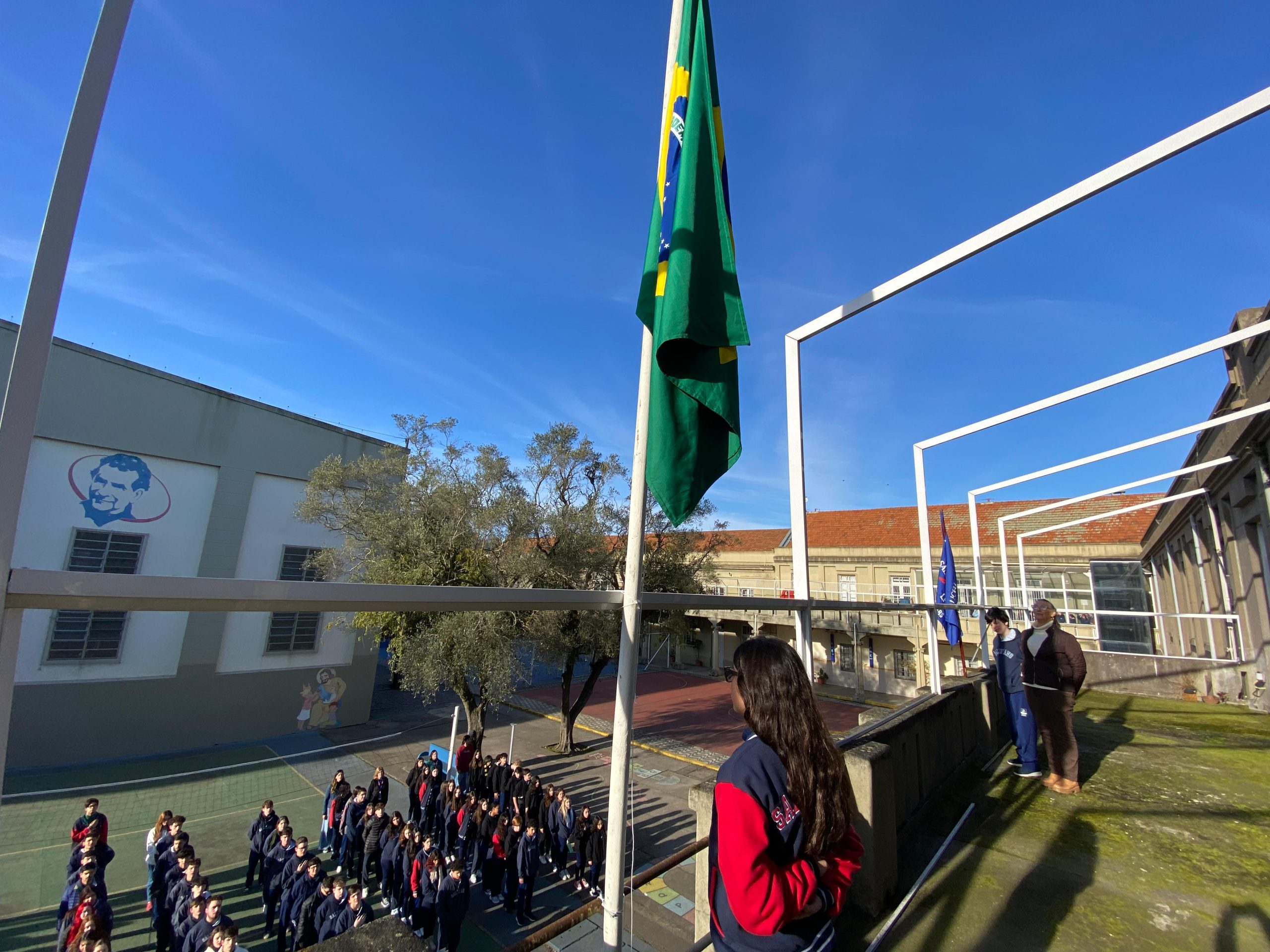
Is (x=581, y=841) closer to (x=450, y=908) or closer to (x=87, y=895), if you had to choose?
(x=450, y=908)

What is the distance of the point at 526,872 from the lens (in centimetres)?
826

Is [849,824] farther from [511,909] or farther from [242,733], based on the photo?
[242,733]

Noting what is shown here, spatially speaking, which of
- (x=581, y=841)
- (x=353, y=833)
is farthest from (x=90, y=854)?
(x=581, y=841)

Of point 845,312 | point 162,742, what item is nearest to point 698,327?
point 845,312

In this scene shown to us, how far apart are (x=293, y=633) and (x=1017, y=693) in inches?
752

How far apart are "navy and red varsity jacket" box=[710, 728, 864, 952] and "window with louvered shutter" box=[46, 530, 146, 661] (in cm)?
1767

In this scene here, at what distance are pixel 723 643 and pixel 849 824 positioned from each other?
33.3m

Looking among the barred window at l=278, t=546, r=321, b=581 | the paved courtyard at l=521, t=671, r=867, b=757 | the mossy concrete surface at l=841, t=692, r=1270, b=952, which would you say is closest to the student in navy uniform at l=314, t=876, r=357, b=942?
the mossy concrete surface at l=841, t=692, r=1270, b=952

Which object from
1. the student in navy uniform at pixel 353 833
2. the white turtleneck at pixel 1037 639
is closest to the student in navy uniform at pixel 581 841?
the student in navy uniform at pixel 353 833

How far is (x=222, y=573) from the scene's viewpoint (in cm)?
1551

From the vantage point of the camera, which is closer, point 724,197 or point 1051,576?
point 724,197

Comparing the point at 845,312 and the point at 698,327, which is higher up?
the point at 845,312

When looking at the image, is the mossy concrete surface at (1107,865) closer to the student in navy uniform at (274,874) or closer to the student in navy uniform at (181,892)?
the student in navy uniform at (181,892)

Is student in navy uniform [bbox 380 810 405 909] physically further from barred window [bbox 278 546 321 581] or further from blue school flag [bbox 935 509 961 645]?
barred window [bbox 278 546 321 581]
